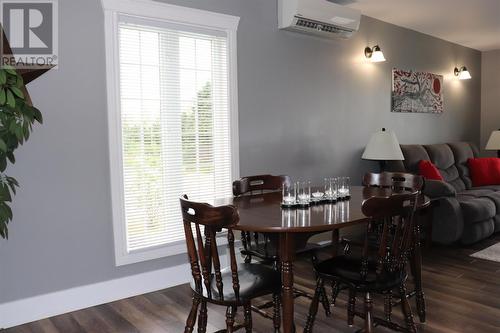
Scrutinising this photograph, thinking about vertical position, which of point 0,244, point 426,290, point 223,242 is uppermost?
point 0,244

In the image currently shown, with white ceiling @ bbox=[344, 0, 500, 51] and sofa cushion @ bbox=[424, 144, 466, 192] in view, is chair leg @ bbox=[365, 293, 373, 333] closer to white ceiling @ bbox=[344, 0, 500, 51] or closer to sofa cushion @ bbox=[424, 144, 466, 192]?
white ceiling @ bbox=[344, 0, 500, 51]

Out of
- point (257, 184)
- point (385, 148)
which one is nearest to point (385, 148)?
point (385, 148)

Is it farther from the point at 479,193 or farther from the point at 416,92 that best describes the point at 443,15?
the point at 479,193

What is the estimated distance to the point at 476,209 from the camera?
4.11 meters

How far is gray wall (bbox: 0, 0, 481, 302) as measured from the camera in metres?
2.69

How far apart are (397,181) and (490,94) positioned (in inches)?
195

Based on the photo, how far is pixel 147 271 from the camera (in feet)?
10.4

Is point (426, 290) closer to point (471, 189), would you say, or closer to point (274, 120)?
point (274, 120)

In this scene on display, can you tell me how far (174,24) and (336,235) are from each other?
2.00 metres

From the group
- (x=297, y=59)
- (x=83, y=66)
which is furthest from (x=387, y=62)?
(x=83, y=66)

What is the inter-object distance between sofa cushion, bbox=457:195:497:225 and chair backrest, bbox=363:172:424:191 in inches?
57.5

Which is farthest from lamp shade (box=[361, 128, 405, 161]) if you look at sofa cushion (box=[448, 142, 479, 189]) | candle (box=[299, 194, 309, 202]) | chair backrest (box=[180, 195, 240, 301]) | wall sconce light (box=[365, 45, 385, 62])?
chair backrest (box=[180, 195, 240, 301])

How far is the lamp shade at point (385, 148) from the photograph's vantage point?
12.6 feet

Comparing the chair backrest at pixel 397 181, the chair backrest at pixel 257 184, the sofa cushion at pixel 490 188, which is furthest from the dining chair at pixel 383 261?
the sofa cushion at pixel 490 188
